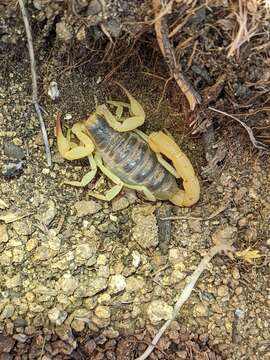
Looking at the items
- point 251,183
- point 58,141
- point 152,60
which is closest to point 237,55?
point 152,60

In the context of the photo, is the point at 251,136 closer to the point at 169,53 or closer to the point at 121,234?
the point at 169,53

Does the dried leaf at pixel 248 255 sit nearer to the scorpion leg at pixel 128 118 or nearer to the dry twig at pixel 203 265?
the dry twig at pixel 203 265

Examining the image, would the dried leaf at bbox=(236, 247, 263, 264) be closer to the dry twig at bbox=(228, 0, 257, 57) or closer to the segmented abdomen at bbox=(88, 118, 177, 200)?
the segmented abdomen at bbox=(88, 118, 177, 200)

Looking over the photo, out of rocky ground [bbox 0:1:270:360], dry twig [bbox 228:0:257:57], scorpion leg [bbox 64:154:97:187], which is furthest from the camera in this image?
scorpion leg [bbox 64:154:97:187]

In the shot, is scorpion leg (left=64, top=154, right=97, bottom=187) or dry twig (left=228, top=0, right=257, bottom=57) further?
scorpion leg (left=64, top=154, right=97, bottom=187)

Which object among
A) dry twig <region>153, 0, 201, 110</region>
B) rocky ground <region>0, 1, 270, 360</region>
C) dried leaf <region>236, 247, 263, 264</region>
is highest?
dry twig <region>153, 0, 201, 110</region>

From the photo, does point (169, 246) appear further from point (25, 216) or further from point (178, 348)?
point (25, 216)

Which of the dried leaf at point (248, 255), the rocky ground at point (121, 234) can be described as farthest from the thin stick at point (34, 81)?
the dried leaf at point (248, 255)

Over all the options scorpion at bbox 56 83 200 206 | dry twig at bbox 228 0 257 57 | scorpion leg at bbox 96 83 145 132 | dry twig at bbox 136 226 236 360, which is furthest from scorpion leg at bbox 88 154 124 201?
dry twig at bbox 228 0 257 57
